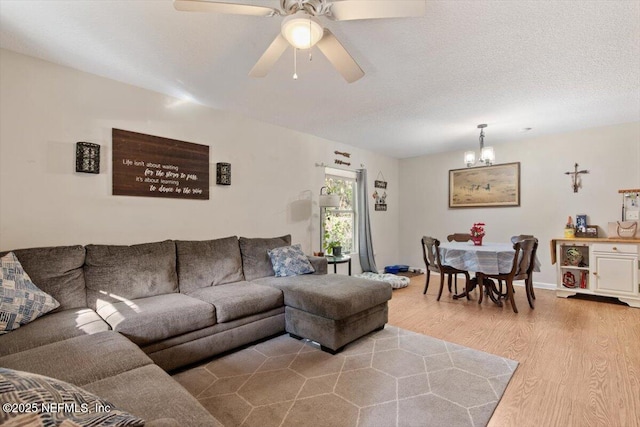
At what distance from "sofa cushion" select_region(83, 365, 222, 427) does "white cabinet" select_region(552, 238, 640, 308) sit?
491 cm

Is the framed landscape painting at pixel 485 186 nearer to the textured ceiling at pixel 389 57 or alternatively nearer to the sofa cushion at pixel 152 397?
the textured ceiling at pixel 389 57

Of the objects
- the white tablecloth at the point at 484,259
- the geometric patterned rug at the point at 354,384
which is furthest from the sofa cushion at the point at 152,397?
the white tablecloth at the point at 484,259

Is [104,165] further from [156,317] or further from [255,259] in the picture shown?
[255,259]

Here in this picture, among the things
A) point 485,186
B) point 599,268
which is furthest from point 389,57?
point 599,268

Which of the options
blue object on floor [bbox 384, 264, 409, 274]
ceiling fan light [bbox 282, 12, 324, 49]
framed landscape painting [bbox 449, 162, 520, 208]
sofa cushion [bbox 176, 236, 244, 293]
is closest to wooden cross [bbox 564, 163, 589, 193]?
framed landscape painting [bbox 449, 162, 520, 208]

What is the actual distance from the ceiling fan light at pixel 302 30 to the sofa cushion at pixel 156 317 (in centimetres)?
194

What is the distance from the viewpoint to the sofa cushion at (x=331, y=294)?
248cm

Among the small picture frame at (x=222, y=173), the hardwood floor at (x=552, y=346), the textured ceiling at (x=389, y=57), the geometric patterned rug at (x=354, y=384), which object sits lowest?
the geometric patterned rug at (x=354, y=384)

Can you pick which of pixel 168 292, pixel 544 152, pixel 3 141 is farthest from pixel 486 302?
pixel 3 141

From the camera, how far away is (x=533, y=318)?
3.33 m

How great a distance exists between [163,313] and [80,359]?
681mm

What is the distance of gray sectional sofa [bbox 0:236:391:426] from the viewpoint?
4.35 ft

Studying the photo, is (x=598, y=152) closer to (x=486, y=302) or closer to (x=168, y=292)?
(x=486, y=302)

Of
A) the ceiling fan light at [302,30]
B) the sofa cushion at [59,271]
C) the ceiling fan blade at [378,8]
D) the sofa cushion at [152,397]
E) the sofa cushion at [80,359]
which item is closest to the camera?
the sofa cushion at [152,397]
